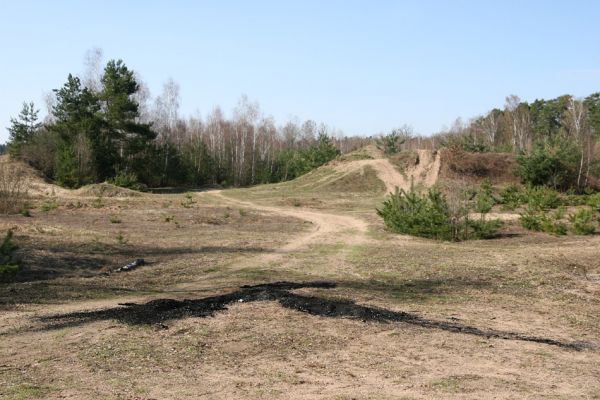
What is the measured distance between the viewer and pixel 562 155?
35188 millimetres

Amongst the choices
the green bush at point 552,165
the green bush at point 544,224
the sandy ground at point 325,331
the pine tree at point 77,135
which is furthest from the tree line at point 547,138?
the pine tree at point 77,135

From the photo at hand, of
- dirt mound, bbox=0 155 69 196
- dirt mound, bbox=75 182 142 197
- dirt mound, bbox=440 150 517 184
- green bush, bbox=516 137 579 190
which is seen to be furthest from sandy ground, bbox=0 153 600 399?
dirt mound, bbox=0 155 69 196

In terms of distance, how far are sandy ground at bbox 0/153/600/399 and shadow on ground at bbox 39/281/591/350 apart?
57 millimetres

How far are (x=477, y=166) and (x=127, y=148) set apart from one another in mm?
29837

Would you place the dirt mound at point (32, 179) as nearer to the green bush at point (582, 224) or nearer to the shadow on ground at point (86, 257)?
the shadow on ground at point (86, 257)

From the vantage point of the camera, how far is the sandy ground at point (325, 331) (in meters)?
5.95

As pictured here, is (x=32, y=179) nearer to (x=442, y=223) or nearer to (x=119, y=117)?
(x=119, y=117)

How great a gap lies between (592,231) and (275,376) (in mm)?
17660

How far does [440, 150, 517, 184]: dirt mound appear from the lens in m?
40.5

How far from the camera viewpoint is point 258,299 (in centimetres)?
966

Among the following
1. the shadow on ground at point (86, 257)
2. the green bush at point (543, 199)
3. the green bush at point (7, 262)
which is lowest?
the shadow on ground at point (86, 257)

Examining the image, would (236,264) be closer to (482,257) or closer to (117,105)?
(482,257)

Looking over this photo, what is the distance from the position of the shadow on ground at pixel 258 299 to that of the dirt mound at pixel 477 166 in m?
32.6

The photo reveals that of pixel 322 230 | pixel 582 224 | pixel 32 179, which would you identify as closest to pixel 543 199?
pixel 582 224
